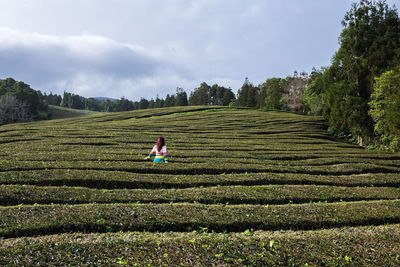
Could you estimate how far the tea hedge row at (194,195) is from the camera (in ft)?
39.5

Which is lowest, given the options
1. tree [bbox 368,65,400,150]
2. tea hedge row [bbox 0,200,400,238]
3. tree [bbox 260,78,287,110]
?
tea hedge row [bbox 0,200,400,238]

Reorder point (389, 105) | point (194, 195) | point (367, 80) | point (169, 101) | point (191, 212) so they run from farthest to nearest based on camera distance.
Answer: point (169, 101), point (367, 80), point (389, 105), point (194, 195), point (191, 212)

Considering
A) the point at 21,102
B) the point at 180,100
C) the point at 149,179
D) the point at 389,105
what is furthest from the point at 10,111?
the point at 389,105

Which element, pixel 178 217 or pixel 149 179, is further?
pixel 149 179

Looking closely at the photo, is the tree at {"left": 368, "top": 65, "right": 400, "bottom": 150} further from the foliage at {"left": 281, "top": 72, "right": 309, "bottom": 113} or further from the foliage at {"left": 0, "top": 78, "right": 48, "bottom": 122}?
the foliage at {"left": 0, "top": 78, "right": 48, "bottom": 122}

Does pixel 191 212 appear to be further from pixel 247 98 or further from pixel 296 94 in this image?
pixel 247 98

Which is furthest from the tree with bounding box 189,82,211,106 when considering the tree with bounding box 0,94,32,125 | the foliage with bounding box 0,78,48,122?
the tree with bounding box 0,94,32,125

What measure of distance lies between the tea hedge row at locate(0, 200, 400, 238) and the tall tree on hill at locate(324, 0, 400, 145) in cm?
2831

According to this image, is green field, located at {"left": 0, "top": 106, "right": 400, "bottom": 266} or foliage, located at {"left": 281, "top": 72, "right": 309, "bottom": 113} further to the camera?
foliage, located at {"left": 281, "top": 72, "right": 309, "bottom": 113}

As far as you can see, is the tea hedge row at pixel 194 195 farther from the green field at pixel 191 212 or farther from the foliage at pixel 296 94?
the foliage at pixel 296 94

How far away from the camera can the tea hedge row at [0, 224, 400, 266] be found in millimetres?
7051

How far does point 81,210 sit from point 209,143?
22180 mm

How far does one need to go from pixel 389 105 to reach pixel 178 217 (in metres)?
27.9

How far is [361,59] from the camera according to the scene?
121ft
